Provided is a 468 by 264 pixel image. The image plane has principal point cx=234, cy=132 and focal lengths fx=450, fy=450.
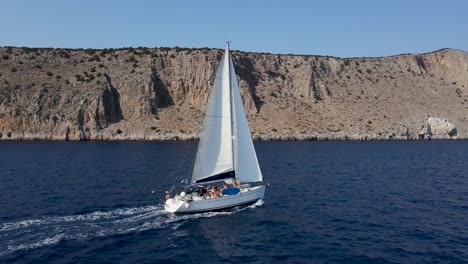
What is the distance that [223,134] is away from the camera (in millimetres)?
30859

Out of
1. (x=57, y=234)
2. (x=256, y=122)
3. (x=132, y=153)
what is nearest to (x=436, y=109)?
(x=256, y=122)

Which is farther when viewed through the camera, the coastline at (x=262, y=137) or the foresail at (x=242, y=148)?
the coastline at (x=262, y=137)

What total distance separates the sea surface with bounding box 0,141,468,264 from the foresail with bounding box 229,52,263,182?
7.83 ft

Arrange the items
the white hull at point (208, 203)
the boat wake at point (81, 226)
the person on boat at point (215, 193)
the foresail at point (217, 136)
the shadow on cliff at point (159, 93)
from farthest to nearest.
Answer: the shadow on cliff at point (159, 93), the foresail at point (217, 136), the person on boat at point (215, 193), the white hull at point (208, 203), the boat wake at point (81, 226)

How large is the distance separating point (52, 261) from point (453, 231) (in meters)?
21.8

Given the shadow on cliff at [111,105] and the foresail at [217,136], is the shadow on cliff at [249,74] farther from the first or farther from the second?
the foresail at [217,136]

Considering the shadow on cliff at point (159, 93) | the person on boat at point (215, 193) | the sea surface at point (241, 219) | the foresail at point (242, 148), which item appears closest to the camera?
the sea surface at point (241, 219)

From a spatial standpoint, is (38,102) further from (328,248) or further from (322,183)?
(328,248)

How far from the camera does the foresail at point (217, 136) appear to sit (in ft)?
99.2

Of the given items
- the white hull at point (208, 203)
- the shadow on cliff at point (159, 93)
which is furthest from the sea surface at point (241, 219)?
the shadow on cliff at point (159, 93)

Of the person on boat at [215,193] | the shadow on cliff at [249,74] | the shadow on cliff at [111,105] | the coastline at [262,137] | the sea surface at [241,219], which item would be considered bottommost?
the sea surface at [241,219]

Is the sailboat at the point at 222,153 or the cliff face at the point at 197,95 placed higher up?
the cliff face at the point at 197,95

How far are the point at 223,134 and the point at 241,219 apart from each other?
5988 mm

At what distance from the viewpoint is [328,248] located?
2294cm
